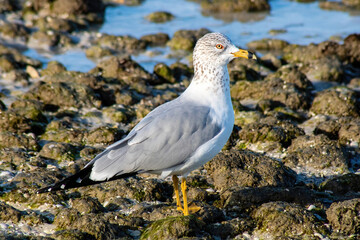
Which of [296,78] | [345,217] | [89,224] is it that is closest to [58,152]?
[89,224]

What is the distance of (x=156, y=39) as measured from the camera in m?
12.1

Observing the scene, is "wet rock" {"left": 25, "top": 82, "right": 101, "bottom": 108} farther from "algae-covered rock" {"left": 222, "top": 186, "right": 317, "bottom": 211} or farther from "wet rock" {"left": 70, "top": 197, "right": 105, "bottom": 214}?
"algae-covered rock" {"left": 222, "top": 186, "right": 317, "bottom": 211}

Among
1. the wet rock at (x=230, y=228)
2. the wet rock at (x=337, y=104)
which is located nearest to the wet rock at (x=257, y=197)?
the wet rock at (x=230, y=228)

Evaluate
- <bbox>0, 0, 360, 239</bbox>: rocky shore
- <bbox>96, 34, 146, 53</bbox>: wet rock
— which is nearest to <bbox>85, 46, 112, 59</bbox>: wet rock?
<bbox>0, 0, 360, 239</bbox>: rocky shore

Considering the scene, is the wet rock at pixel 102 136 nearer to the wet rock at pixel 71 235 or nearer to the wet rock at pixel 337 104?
the wet rock at pixel 71 235

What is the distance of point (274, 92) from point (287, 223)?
3.88 m

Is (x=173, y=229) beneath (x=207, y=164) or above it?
above

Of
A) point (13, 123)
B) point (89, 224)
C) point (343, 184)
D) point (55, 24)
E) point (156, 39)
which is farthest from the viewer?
point (55, 24)

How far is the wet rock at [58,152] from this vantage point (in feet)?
20.6

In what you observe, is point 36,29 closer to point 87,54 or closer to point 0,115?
point 87,54


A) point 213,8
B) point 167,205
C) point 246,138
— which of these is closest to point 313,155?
point 246,138

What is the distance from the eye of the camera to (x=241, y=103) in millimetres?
8312

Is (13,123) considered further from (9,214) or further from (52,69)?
(52,69)

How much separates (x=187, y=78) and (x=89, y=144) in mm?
3184
